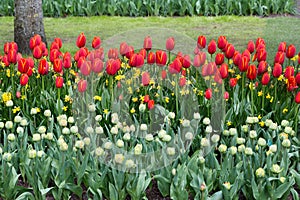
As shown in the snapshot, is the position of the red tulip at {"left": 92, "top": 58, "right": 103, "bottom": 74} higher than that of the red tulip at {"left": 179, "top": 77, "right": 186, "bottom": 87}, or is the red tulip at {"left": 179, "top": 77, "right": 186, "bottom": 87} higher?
the red tulip at {"left": 92, "top": 58, "right": 103, "bottom": 74}

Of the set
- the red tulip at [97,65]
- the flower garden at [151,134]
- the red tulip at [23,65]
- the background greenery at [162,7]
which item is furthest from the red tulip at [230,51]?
the background greenery at [162,7]

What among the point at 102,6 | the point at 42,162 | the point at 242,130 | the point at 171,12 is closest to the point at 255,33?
the point at 171,12

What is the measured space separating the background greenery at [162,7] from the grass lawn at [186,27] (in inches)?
13.2

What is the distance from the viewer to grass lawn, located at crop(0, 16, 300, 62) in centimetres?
934

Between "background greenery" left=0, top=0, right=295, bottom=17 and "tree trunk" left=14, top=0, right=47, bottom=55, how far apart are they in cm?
365

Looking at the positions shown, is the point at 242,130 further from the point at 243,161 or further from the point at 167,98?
the point at 167,98

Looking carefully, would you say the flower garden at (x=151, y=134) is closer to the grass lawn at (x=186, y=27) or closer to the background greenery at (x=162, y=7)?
the grass lawn at (x=186, y=27)

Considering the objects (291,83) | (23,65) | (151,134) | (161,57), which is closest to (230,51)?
(291,83)

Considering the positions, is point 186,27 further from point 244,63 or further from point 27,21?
point 244,63

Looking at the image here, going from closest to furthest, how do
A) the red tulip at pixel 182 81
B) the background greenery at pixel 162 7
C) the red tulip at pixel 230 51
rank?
the red tulip at pixel 182 81
the red tulip at pixel 230 51
the background greenery at pixel 162 7

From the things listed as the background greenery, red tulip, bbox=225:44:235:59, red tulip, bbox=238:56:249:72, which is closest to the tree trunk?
the background greenery

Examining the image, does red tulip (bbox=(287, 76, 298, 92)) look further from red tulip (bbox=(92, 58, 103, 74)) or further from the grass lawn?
the grass lawn

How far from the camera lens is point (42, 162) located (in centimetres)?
344

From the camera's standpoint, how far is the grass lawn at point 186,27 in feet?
30.6
